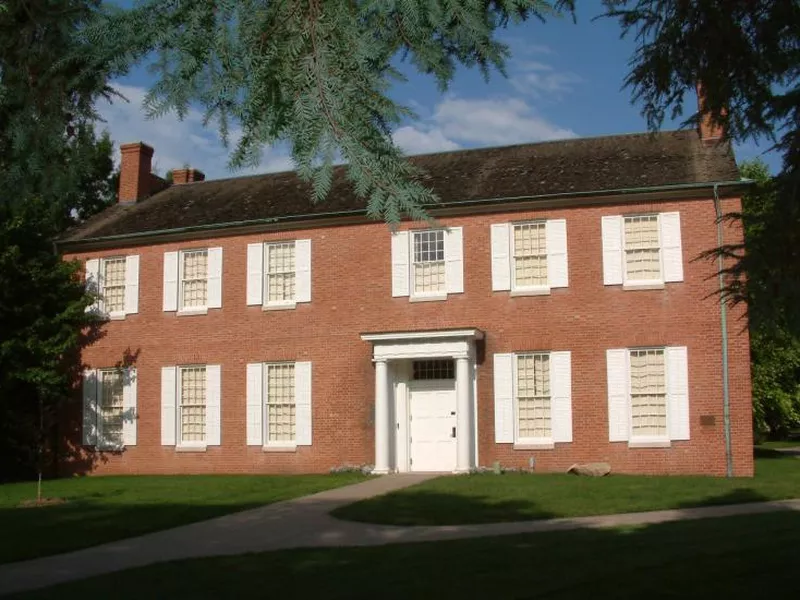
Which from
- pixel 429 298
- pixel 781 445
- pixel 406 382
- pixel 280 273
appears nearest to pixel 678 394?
pixel 429 298

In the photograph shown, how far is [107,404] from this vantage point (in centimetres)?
2433

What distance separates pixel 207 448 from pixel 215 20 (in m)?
18.7

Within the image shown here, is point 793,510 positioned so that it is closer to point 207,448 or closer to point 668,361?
point 668,361

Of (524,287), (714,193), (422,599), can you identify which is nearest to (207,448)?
(524,287)

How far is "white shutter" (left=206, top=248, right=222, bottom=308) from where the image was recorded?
23344mm

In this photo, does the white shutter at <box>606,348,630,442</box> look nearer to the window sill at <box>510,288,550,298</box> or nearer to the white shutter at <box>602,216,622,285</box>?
the white shutter at <box>602,216,622,285</box>

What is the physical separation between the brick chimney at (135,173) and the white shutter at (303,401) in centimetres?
865

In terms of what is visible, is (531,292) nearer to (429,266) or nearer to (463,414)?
(429,266)

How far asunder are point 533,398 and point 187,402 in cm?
879

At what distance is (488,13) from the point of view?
592 cm

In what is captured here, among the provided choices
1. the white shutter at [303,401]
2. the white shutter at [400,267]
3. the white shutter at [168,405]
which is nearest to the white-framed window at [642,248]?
the white shutter at [400,267]

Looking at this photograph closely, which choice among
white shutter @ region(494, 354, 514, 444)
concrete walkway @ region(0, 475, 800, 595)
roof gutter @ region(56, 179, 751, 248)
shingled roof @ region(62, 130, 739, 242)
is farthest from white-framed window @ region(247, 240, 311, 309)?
concrete walkway @ region(0, 475, 800, 595)

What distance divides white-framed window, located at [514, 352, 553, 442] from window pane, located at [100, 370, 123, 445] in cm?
1048

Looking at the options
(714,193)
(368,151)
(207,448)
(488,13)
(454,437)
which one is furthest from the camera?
(207,448)
